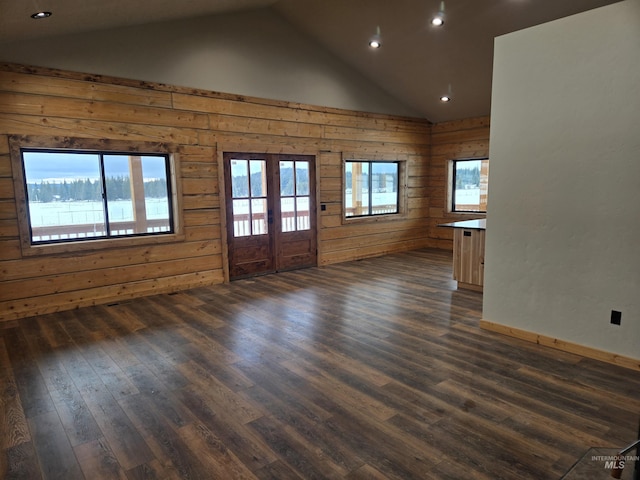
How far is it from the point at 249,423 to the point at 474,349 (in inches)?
81.4

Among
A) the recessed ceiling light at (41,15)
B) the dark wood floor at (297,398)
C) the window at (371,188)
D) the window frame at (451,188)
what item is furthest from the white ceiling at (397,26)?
the dark wood floor at (297,398)

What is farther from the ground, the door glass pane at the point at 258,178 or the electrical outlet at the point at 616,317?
the door glass pane at the point at 258,178

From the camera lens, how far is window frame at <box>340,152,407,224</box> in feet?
24.1

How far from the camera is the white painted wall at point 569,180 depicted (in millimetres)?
3027

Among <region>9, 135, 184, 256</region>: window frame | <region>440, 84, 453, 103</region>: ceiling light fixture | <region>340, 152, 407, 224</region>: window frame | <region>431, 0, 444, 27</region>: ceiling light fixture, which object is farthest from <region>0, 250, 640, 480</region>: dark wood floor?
<region>440, 84, 453, 103</region>: ceiling light fixture

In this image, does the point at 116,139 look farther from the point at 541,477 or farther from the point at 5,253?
the point at 541,477

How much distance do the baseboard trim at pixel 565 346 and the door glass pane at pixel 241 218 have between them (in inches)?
144

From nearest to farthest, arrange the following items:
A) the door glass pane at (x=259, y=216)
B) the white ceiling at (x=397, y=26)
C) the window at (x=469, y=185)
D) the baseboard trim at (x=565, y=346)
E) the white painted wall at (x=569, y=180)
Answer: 1. the white painted wall at (x=569, y=180)
2. the baseboard trim at (x=565, y=346)
3. the white ceiling at (x=397, y=26)
4. the door glass pane at (x=259, y=216)
5. the window at (x=469, y=185)

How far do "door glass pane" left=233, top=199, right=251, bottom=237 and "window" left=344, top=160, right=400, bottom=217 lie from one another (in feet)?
6.64

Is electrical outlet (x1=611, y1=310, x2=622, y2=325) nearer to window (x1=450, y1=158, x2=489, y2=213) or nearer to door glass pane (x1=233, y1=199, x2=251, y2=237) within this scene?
door glass pane (x1=233, y1=199, x2=251, y2=237)

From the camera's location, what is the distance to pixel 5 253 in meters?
4.34

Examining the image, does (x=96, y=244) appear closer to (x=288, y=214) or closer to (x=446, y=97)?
(x=288, y=214)

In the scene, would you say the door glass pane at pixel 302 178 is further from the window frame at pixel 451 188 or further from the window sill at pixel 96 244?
the window frame at pixel 451 188

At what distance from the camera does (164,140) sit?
5266mm
